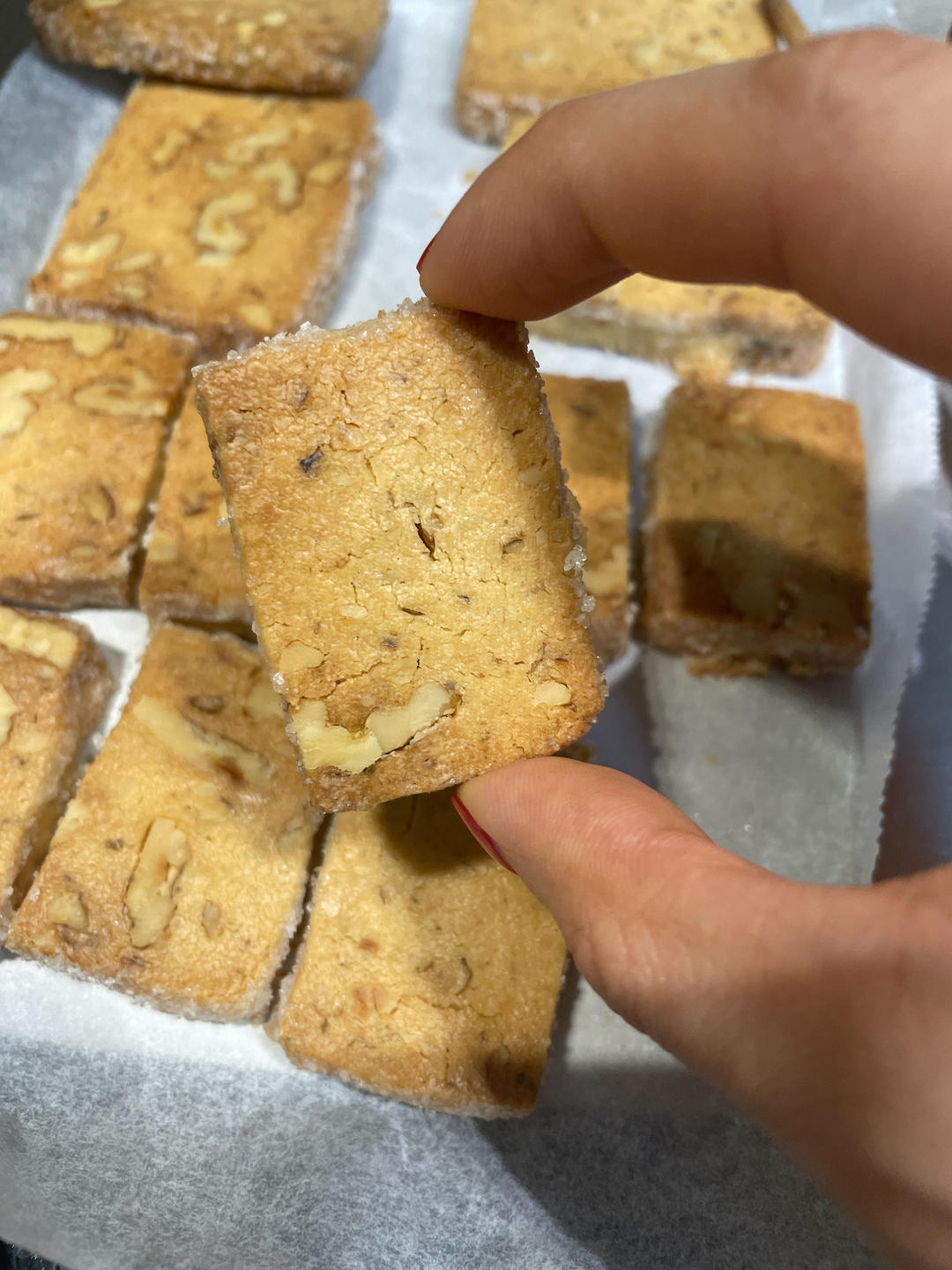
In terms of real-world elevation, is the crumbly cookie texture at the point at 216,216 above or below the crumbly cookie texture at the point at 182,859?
above

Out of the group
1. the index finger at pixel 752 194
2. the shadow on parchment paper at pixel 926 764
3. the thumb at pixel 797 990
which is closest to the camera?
the thumb at pixel 797 990

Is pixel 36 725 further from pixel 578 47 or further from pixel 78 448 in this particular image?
pixel 578 47

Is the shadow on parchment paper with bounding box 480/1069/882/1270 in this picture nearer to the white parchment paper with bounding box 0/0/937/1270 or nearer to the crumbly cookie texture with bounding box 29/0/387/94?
the white parchment paper with bounding box 0/0/937/1270

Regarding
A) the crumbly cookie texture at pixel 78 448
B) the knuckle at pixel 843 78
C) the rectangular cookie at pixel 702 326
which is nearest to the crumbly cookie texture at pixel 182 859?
the crumbly cookie texture at pixel 78 448

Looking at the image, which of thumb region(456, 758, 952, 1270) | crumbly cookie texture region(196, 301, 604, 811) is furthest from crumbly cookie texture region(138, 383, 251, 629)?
thumb region(456, 758, 952, 1270)

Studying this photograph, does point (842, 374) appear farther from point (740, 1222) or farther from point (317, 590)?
point (740, 1222)

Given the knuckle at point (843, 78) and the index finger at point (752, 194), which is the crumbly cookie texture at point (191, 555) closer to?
the index finger at point (752, 194)

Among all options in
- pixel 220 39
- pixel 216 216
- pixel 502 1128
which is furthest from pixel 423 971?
pixel 220 39
